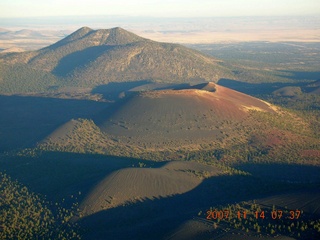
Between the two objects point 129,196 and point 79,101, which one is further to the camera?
point 79,101

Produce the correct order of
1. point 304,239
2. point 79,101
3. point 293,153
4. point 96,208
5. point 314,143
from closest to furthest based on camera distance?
point 304,239
point 96,208
point 293,153
point 314,143
point 79,101

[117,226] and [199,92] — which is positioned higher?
[199,92]

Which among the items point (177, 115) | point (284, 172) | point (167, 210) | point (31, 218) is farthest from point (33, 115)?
point (167, 210)

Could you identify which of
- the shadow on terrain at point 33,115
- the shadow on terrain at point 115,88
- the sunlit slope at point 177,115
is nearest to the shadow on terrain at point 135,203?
the sunlit slope at point 177,115

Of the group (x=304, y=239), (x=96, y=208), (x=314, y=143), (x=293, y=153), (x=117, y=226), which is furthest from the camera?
(x=314, y=143)

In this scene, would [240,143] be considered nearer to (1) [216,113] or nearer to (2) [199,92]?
(1) [216,113]

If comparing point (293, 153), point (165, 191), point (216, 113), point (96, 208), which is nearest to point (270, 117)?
point (216, 113)
